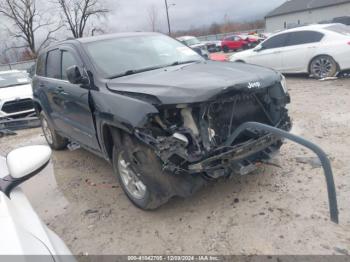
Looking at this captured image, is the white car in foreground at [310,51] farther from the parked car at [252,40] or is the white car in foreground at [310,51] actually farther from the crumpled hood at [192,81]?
the parked car at [252,40]

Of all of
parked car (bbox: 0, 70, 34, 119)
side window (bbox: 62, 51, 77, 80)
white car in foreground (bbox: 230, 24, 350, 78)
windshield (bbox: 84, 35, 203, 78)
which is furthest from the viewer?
white car in foreground (bbox: 230, 24, 350, 78)

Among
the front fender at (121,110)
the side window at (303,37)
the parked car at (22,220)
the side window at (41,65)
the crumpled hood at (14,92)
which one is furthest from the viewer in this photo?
the side window at (303,37)

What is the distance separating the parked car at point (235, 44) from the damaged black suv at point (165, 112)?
26100 mm

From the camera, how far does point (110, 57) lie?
13.8 feet

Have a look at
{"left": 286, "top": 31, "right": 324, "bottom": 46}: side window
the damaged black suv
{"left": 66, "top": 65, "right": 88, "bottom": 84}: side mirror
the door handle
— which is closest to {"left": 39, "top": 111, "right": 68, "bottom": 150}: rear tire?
the door handle

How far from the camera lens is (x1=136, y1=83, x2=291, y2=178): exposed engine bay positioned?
3049 millimetres

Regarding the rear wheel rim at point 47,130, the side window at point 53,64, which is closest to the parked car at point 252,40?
the rear wheel rim at point 47,130

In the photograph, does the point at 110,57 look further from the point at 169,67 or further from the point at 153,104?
the point at 153,104

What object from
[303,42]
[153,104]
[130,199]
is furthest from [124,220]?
[303,42]

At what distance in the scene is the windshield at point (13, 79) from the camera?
10.00 metres

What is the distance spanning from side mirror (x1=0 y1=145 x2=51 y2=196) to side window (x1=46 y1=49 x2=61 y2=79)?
2976 mm

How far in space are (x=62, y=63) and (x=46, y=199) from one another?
1.95 metres

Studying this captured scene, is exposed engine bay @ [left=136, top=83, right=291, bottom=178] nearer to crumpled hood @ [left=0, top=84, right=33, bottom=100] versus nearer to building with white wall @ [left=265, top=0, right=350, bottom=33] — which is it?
crumpled hood @ [left=0, top=84, right=33, bottom=100]

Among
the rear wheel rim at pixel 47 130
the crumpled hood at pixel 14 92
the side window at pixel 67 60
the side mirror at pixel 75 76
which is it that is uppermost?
the side window at pixel 67 60
